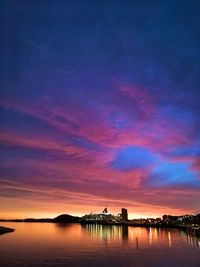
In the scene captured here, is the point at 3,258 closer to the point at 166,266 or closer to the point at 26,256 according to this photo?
the point at 26,256

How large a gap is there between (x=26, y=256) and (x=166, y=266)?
118ft

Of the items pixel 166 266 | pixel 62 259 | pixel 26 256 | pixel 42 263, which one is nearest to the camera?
pixel 166 266

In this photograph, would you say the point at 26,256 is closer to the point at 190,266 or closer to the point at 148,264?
the point at 148,264

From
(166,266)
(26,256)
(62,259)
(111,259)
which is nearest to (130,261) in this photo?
(111,259)

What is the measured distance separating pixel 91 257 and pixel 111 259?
19.5 feet

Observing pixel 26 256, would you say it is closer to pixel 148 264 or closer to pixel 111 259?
pixel 111 259

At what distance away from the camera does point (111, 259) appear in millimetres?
71125

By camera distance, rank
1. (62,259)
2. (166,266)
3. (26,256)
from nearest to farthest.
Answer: (166,266), (62,259), (26,256)

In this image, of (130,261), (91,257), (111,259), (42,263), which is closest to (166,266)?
(130,261)

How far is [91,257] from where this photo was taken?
244 feet

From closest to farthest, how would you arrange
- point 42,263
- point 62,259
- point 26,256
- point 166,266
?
point 166,266 < point 42,263 < point 62,259 < point 26,256

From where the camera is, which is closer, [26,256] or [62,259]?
[62,259]

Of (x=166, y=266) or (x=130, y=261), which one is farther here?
(x=130, y=261)

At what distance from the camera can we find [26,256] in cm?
7556
